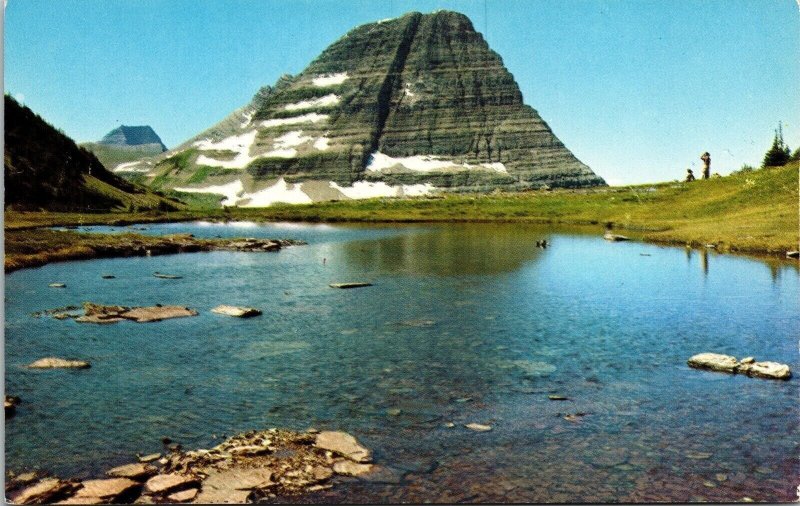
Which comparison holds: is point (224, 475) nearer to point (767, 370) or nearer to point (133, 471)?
point (133, 471)

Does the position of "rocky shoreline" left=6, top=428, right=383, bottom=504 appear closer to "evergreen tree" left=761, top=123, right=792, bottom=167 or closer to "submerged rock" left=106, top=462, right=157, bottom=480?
"submerged rock" left=106, top=462, right=157, bottom=480

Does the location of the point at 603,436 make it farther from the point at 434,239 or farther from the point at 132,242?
the point at 434,239

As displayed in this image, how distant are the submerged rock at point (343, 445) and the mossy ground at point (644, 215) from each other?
3858 cm

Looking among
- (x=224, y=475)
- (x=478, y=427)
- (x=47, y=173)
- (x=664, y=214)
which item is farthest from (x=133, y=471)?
(x=47, y=173)

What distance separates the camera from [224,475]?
13.0 meters

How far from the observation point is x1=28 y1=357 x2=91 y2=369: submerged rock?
21.0m

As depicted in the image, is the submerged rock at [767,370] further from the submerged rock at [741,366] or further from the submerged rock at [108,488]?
the submerged rock at [108,488]

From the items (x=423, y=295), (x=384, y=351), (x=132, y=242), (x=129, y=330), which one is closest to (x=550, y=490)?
(x=384, y=351)

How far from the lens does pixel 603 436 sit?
605 inches

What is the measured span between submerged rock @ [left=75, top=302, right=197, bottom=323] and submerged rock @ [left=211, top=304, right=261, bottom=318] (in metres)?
1.16

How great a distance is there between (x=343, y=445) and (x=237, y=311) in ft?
57.4

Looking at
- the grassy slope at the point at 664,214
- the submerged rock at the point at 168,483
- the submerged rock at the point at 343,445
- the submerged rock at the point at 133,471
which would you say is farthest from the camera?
the grassy slope at the point at 664,214

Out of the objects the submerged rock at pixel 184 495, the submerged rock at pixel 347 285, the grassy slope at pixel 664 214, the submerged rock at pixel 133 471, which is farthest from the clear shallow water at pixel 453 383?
the grassy slope at pixel 664 214

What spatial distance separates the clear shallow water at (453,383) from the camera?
13.6 metres
